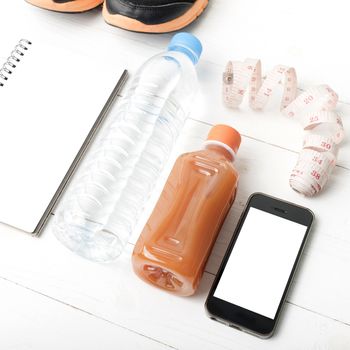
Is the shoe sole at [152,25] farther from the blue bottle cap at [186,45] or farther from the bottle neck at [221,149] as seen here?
the bottle neck at [221,149]

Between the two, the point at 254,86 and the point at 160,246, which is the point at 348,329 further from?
the point at 254,86

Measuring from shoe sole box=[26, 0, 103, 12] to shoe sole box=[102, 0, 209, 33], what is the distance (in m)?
0.03

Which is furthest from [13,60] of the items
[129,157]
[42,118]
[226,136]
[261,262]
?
[261,262]

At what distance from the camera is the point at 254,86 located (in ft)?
2.94

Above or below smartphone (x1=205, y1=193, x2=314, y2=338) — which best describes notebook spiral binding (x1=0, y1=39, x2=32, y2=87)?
above

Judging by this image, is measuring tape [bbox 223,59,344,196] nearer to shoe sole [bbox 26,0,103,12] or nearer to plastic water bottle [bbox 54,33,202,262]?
plastic water bottle [bbox 54,33,202,262]

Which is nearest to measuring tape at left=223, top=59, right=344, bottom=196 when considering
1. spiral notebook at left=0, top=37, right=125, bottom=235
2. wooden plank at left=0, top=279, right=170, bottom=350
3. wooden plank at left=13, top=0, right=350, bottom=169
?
wooden plank at left=13, top=0, right=350, bottom=169

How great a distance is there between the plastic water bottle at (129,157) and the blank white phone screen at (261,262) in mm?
143

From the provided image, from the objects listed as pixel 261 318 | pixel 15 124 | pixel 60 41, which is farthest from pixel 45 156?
pixel 261 318

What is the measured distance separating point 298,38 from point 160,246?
0.45 metres

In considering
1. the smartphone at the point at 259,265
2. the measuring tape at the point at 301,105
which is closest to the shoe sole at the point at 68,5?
the measuring tape at the point at 301,105

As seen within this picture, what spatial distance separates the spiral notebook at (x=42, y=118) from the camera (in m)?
0.84

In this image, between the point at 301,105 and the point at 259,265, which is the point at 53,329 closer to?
the point at 259,265

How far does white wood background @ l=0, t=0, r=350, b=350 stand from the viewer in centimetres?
76
